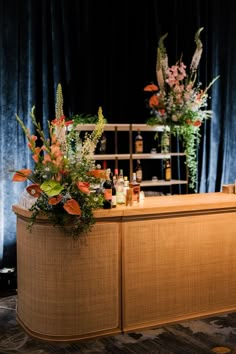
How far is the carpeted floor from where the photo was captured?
11.3 feet

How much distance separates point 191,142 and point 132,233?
8.79 ft

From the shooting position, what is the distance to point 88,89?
602 cm

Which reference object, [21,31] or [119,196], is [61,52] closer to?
[21,31]

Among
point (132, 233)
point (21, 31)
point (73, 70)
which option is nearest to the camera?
point (132, 233)

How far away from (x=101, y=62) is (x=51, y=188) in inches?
125

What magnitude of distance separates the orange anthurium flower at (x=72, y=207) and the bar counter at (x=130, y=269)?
0.25 m

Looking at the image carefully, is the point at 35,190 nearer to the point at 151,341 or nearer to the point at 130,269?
the point at 130,269

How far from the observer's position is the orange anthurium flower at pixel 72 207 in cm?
334

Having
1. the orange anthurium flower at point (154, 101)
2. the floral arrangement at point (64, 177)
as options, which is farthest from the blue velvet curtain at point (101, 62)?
the floral arrangement at point (64, 177)

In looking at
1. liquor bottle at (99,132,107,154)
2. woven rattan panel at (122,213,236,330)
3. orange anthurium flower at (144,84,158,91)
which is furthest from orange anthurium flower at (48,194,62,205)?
orange anthurium flower at (144,84,158,91)

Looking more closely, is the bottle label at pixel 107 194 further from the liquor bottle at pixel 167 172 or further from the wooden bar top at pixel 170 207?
the liquor bottle at pixel 167 172

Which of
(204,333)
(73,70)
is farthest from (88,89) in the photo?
(204,333)

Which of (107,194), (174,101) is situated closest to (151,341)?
(107,194)

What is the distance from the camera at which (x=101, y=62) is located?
6.15m
